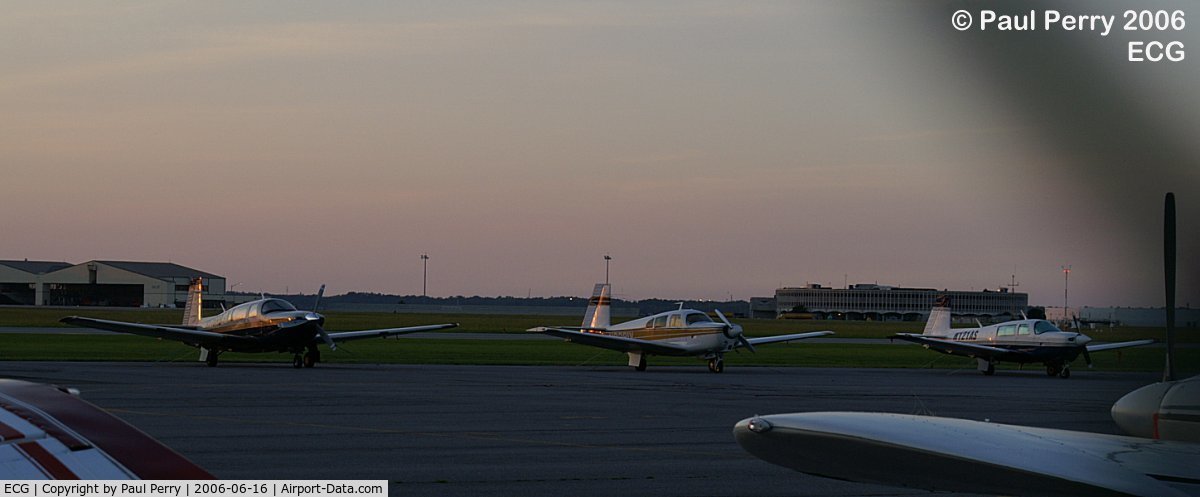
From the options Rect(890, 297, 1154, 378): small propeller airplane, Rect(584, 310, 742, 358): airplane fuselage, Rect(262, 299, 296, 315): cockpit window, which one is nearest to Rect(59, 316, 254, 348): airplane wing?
Rect(262, 299, 296, 315): cockpit window

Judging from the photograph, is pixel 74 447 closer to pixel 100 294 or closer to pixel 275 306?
pixel 275 306

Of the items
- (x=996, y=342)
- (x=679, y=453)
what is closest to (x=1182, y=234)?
(x=679, y=453)

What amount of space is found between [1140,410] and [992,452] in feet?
3.11

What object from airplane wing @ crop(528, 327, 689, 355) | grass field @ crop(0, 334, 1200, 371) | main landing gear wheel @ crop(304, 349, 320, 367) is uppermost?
airplane wing @ crop(528, 327, 689, 355)

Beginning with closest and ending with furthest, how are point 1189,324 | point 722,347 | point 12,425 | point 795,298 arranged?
1. point 12,425
2. point 1189,324
3. point 722,347
4. point 795,298

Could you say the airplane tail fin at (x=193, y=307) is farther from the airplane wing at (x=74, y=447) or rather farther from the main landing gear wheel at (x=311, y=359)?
the airplane wing at (x=74, y=447)

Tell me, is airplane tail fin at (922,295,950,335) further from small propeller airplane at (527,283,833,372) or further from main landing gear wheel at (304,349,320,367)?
main landing gear wheel at (304,349,320,367)

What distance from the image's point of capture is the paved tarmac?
10.8 metres

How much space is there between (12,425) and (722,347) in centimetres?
3238

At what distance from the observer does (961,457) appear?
3.25 metres

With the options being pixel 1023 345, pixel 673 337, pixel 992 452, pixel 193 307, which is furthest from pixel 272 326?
pixel 992 452

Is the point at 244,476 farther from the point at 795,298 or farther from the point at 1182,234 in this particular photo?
the point at 795,298

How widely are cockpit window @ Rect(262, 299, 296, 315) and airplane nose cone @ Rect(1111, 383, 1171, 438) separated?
31.2 metres

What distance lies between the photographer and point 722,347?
3419 cm
